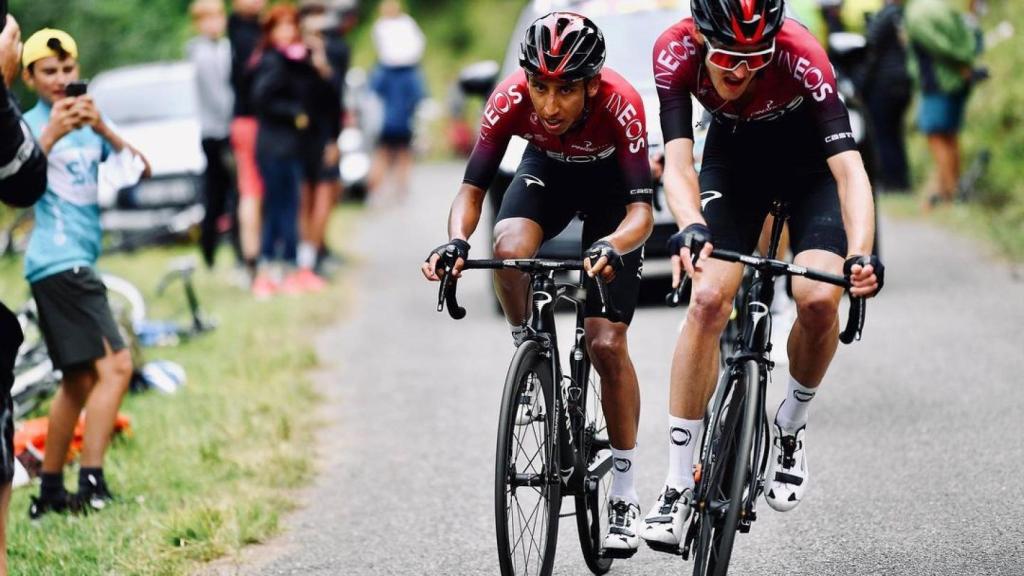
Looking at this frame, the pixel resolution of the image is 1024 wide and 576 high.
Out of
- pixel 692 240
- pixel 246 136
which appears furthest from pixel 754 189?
pixel 246 136

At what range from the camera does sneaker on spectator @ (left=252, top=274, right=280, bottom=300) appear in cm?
1278

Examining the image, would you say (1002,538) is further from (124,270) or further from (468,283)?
(124,270)

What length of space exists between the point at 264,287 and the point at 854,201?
828cm

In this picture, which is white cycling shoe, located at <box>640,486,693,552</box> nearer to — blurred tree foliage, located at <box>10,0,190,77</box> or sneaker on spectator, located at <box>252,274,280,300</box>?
sneaker on spectator, located at <box>252,274,280,300</box>

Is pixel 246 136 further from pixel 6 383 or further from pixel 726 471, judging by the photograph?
pixel 726 471

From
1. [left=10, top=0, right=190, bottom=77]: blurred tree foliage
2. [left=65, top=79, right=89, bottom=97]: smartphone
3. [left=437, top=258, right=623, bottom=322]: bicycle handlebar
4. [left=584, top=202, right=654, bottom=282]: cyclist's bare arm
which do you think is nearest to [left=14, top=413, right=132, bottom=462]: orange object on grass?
[left=65, top=79, right=89, bottom=97]: smartphone

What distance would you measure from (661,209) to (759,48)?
14.7 feet

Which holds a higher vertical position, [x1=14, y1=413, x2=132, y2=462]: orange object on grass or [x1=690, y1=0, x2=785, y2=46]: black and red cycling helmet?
[x1=690, y1=0, x2=785, y2=46]: black and red cycling helmet

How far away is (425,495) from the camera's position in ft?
23.2

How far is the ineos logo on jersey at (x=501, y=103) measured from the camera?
18.1 ft

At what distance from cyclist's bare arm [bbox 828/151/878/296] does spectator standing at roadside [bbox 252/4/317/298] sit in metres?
8.03

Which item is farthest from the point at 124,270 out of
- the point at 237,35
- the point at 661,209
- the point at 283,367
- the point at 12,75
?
the point at 12,75

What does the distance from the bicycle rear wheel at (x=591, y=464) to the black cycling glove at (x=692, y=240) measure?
35.3 inches

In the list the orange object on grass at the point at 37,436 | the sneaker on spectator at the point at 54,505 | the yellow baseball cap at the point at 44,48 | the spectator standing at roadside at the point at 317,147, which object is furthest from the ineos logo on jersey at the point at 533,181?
the spectator standing at roadside at the point at 317,147
